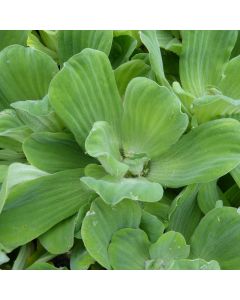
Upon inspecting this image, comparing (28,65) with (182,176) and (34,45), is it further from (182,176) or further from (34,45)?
A: (182,176)

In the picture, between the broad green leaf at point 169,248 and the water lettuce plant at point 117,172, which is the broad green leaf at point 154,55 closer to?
the water lettuce plant at point 117,172

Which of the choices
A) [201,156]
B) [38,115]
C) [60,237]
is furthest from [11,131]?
[201,156]

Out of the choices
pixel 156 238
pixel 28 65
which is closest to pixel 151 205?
pixel 156 238

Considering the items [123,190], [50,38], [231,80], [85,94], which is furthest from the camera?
[50,38]

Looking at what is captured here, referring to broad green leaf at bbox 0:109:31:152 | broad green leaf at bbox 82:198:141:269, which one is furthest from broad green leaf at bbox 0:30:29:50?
broad green leaf at bbox 82:198:141:269

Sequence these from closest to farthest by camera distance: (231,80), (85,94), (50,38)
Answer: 1. (85,94)
2. (231,80)
3. (50,38)

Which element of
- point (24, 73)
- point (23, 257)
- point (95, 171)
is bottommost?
point (23, 257)

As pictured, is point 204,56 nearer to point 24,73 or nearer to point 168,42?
point 168,42

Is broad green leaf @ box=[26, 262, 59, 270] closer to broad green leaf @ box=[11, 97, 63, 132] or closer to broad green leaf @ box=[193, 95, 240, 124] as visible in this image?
broad green leaf @ box=[11, 97, 63, 132]
